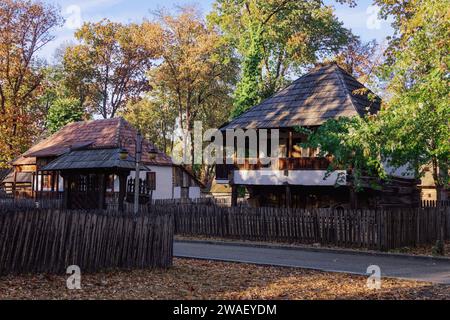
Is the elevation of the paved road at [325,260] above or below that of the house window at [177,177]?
below

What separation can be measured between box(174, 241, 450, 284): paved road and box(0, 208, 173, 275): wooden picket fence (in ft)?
10.9

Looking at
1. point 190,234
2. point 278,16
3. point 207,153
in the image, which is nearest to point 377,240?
point 190,234

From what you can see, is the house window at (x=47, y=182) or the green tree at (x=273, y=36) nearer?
the green tree at (x=273, y=36)

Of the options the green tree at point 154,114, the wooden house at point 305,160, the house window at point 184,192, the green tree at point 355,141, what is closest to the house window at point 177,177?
the house window at point 184,192

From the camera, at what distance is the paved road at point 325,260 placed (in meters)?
13.4

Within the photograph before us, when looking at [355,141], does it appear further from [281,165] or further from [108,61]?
[108,61]

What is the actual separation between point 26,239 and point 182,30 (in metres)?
41.3

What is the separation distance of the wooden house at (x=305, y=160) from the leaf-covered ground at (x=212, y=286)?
1350 centimetres

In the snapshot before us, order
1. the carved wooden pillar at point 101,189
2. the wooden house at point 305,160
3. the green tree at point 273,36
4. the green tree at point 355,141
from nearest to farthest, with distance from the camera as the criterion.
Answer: the green tree at point 355,141, the carved wooden pillar at point 101,189, the wooden house at point 305,160, the green tree at point 273,36

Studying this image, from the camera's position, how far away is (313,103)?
27484 mm

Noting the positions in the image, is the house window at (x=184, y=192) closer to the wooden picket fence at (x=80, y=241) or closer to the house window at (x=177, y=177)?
the house window at (x=177, y=177)

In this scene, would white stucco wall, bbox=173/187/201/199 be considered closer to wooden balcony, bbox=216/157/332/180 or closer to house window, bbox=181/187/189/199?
house window, bbox=181/187/189/199

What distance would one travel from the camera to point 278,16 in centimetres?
4147

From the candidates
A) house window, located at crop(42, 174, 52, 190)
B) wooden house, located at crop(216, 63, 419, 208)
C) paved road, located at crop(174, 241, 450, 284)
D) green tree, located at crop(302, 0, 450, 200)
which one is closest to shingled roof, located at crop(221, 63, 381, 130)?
wooden house, located at crop(216, 63, 419, 208)
